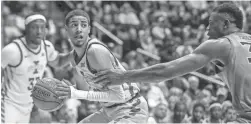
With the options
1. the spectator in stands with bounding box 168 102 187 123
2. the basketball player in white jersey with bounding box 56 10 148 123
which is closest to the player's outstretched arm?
the basketball player in white jersey with bounding box 56 10 148 123

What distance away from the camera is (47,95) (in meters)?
4.75

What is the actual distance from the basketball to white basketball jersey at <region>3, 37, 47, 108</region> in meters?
2.23

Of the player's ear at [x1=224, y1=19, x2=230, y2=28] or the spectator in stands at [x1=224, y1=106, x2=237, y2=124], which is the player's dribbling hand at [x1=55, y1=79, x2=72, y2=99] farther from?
the spectator in stands at [x1=224, y1=106, x2=237, y2=124]

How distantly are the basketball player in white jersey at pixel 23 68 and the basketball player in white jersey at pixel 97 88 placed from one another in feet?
6.14

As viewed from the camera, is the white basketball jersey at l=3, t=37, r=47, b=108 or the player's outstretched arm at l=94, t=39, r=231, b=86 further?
the white basketball jersey at l=3, t=37, r=47, b=108

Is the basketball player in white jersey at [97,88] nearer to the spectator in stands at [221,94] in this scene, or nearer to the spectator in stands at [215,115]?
the spectator in stands at [215,115]

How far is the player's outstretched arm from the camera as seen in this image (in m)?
3.78

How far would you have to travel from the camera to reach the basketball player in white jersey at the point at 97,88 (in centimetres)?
472

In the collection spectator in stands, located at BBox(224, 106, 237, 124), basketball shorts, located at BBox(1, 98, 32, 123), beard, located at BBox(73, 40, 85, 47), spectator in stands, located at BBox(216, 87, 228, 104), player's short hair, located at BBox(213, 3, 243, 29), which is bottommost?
spectator in stands, located at BBox(224, 106, 237, 124)

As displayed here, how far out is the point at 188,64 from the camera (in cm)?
380

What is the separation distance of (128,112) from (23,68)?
8.85ft

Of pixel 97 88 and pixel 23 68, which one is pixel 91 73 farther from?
pixel 23 68

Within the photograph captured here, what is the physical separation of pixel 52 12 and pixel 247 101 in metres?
10.6

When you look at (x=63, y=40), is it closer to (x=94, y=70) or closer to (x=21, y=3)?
(x=21, y=3)
